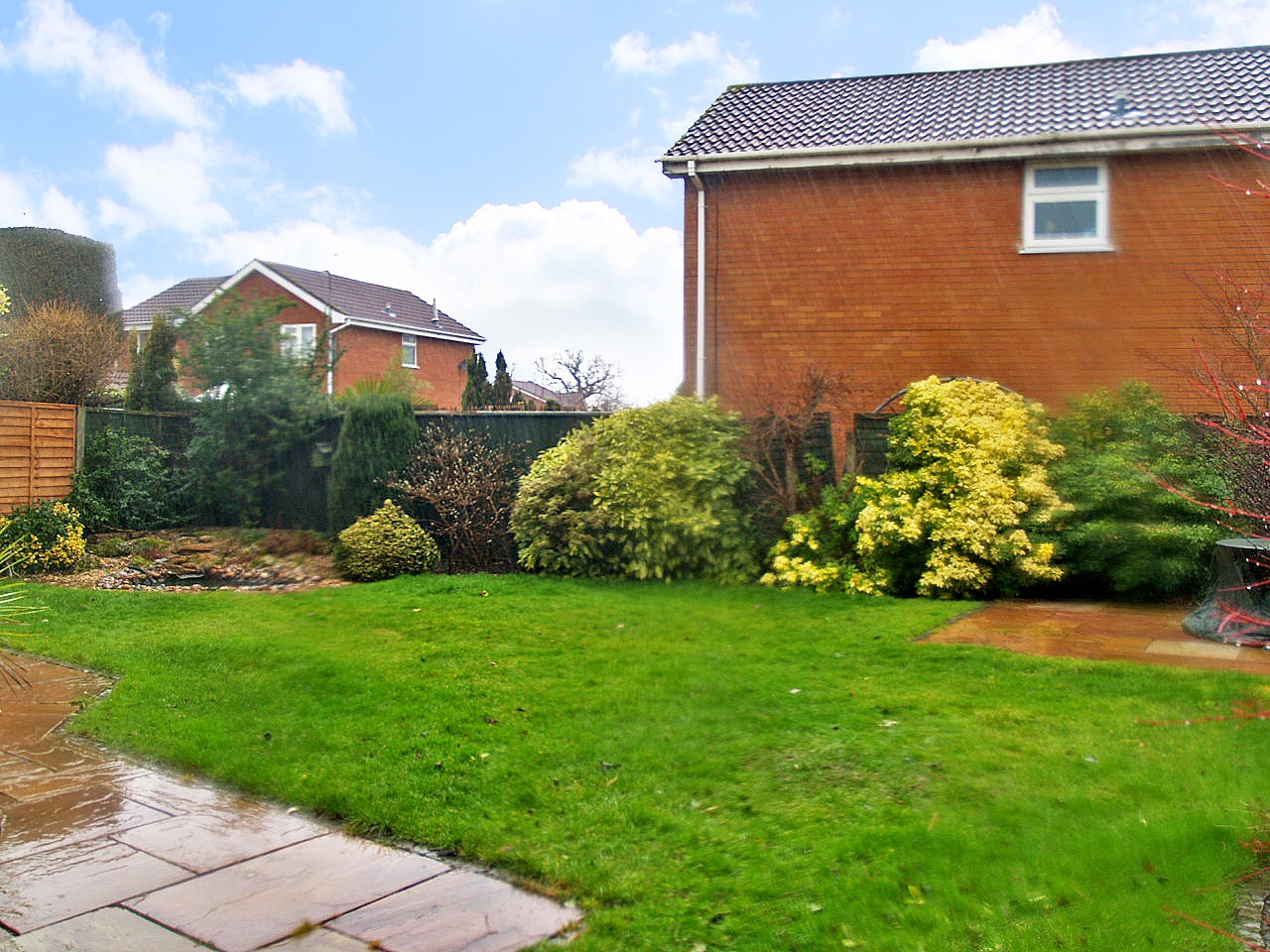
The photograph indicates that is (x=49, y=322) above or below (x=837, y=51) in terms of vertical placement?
below

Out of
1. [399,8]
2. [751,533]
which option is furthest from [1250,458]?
[399,8]

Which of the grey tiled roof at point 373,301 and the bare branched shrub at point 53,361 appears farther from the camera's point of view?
the grey tiled roof at point 373,301

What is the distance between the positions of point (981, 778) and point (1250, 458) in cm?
215

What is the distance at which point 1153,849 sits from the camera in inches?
133

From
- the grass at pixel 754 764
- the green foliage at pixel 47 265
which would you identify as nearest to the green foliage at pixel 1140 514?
the grass at pixel 754 764

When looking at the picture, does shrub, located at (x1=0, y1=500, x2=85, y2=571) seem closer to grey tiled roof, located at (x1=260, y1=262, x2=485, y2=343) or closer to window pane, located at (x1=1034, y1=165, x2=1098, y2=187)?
window pane, located at (x1=1034, y1=165, x2=1098, y2=187)

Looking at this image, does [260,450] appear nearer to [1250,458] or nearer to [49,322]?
[49,322]

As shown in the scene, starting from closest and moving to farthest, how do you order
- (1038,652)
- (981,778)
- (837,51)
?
(981,778), (1038,652), (837,51)

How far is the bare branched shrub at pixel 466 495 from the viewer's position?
1158 centimetres

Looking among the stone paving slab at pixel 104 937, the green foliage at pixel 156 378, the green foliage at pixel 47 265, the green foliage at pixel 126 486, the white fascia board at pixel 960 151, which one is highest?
the green foliage at pixel 47 265

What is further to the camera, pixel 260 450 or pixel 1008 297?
pixel 260 450

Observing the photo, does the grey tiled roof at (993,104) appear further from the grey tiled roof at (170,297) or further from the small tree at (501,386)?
the grey tiled roof at (170,297)

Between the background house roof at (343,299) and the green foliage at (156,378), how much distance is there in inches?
404

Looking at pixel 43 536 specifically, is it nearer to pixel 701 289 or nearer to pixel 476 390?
pixel 701 289
